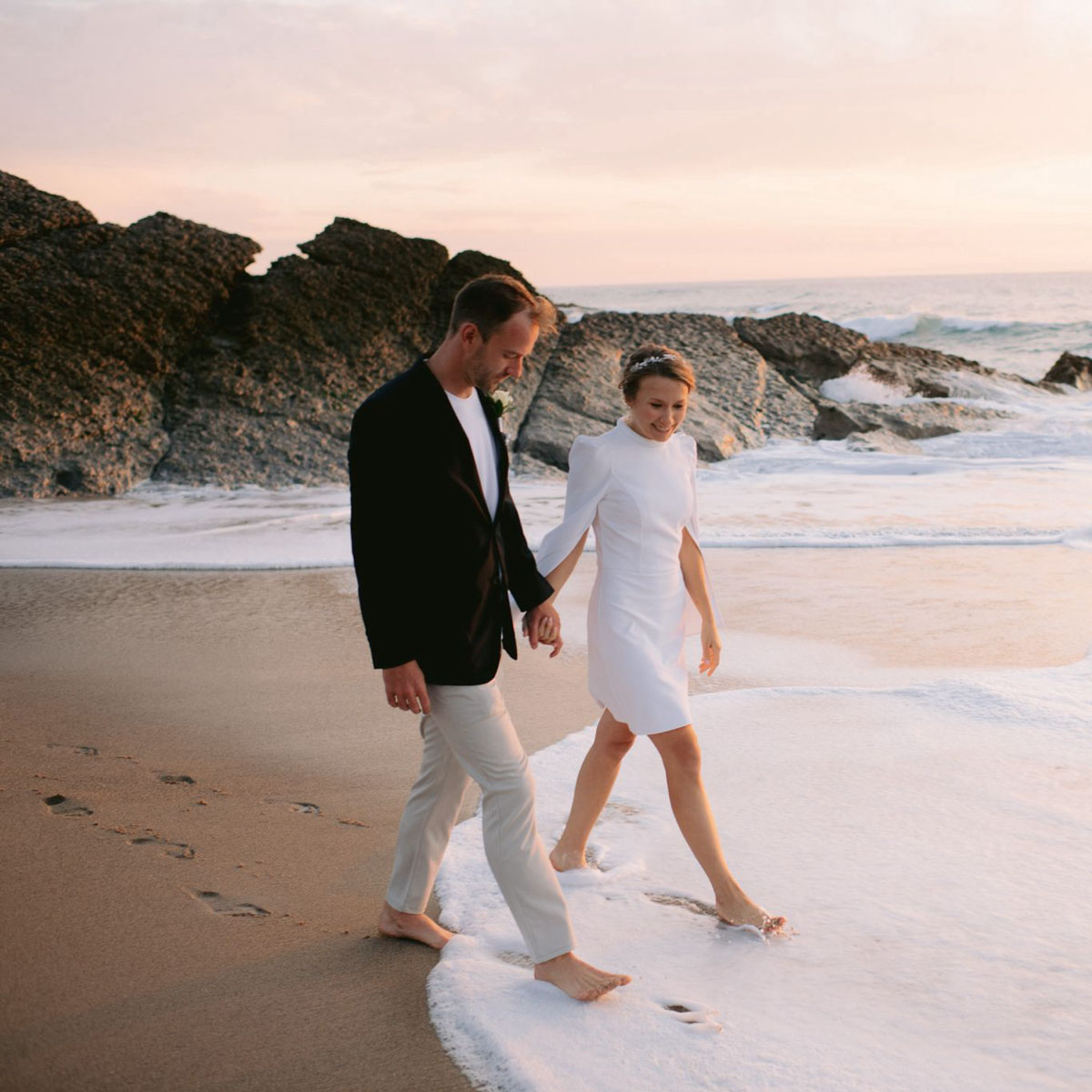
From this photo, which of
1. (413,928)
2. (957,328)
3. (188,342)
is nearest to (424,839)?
(413,928)

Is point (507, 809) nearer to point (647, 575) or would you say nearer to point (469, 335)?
point (647, 575)

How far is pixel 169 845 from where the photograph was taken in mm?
3666

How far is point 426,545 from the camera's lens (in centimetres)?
278

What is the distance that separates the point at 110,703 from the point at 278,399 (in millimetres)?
8215

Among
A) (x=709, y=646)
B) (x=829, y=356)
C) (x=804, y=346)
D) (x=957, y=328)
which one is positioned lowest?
(x=709, y=646)

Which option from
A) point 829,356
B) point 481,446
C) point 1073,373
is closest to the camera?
point 481,446

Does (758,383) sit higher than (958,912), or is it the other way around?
(758,383)

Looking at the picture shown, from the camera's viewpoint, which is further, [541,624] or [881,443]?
[881,443]

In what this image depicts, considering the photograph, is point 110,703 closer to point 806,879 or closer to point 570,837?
point 570,837

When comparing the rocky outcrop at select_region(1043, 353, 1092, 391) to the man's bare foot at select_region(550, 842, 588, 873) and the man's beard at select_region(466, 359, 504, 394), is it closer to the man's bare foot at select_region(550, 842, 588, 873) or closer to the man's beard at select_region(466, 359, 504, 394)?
the man's bare foot at select_region(550, 842, 588, 873)

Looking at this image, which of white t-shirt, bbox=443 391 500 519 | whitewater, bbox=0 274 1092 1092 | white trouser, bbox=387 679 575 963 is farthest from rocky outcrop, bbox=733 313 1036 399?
white trouser, bbox=387 679 575 963

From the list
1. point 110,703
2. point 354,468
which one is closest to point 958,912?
point 354,468

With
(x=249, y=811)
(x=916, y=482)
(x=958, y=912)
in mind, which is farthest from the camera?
(x=916, y=482)

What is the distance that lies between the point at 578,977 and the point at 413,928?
1.73 feet
